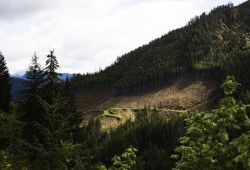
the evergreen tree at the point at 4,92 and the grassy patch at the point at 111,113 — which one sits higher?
the evergreen tree at the point at 4,92

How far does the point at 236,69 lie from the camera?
6334 inches

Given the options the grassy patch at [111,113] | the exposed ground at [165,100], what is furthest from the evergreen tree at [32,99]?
the grassy patch at [111,113]

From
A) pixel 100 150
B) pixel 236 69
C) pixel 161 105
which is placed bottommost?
pixel 100 150

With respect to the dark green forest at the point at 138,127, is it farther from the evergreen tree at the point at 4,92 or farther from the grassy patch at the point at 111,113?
the grassy patch at the point at 111,113

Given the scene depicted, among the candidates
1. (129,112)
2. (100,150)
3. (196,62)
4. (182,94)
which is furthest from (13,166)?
(196,62)

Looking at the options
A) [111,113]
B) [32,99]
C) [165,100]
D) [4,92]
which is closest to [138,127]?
[111,113]

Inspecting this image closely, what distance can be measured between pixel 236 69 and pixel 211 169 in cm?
15867

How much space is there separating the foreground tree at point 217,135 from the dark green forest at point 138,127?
2 centimetres

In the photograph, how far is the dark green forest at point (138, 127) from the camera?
10.2 metres

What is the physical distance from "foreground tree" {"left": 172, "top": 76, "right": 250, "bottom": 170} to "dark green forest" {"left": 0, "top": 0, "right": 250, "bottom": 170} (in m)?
0.02

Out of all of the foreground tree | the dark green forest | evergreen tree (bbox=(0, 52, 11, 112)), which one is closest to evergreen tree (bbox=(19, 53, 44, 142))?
the dark green forest

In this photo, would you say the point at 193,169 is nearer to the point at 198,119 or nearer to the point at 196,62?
the point at 198,119

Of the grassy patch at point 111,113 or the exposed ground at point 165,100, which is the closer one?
the grassy patch at point 111,113

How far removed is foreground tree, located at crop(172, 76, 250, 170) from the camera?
9641 mm
